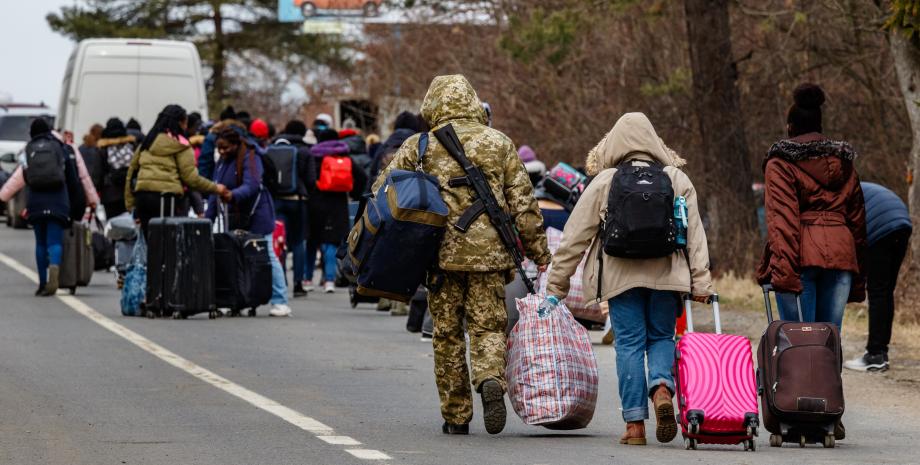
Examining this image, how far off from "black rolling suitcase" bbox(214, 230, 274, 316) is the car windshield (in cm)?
1951

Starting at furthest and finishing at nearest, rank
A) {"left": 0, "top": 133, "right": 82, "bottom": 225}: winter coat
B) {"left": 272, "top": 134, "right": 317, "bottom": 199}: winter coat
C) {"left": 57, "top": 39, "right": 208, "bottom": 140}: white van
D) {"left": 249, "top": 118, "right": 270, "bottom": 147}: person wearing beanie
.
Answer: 1. {"left": 57, "top": 39, "right": 208, "bottom": 140}: white van
2. {"left": 249, "top": 118, "right": 270, "bottom": 147}: person wearing beanie
3. {"left": 272, "top": 134, "right": 317, "bottom": 199}: winter coat
4. {"left": 0, "top": 133, "right": 82, "bottom": 225}: winter coat

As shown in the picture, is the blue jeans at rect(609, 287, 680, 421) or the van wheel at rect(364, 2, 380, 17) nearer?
the blue jeans at rect(609, 287, 680, 421)

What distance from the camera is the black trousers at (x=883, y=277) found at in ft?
43.0

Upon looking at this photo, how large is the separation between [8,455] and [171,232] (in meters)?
8.31

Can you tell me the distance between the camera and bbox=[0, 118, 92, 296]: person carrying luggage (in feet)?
65.3

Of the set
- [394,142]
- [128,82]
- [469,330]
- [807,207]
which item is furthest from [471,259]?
[128,82]

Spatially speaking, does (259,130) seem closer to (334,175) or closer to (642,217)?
(334,175)

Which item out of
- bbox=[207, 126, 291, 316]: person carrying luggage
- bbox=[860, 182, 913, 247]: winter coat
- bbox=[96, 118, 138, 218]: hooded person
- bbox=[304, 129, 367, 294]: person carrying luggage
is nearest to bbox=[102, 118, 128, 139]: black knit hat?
bbox=[96, 118, 138, 218]: hooded person

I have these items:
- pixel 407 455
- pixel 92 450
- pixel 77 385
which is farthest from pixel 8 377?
pixel 407 455

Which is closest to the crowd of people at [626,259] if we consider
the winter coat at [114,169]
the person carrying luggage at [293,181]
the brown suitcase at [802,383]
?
the brown suitcase at [802,383]

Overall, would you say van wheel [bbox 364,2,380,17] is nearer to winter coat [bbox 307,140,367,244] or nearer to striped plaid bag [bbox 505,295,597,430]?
winter coat [bbox 307,140,367,244]

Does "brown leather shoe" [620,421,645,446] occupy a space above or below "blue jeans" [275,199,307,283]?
below

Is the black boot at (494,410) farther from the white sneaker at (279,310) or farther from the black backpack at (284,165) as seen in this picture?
A: the black backpack at (284,165)

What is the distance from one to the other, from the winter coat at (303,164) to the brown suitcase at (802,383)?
38.1ft
